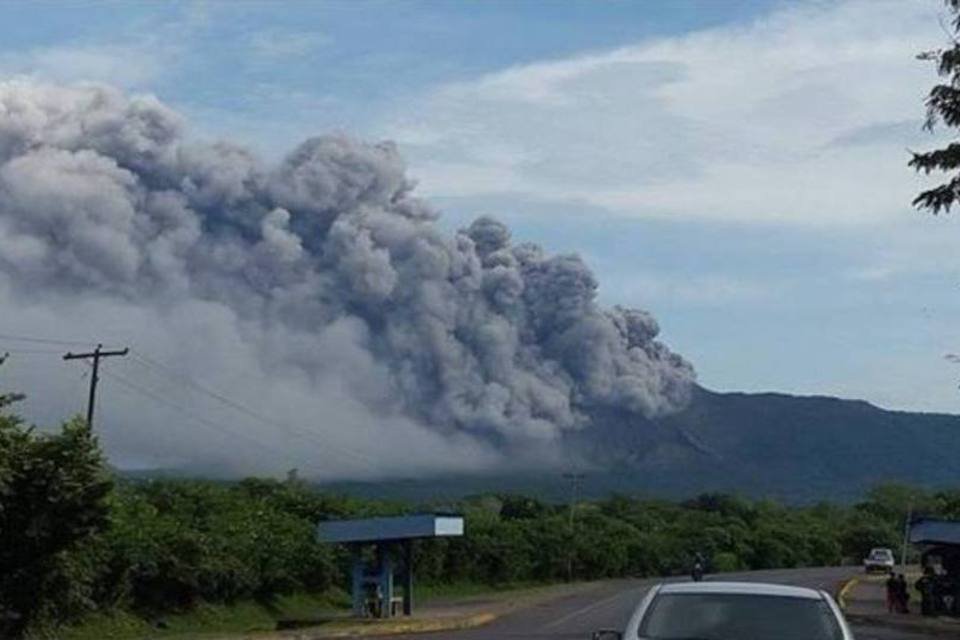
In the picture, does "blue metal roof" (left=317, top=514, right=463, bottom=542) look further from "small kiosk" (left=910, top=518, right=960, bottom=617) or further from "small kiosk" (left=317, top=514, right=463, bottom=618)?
"small kiosk" (left=910, top=518, right=960, bottom=617)

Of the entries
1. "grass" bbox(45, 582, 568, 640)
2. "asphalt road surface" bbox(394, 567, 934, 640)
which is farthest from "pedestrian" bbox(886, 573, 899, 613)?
"grass" bbox(45, 582, 568, 640)

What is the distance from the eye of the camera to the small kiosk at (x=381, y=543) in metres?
48.0

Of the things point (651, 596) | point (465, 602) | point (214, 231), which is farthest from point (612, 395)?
point (651, 596)

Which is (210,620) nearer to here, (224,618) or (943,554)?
(224,618)

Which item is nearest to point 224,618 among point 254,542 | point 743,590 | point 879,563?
point 254,542

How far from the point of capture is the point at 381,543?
50.4m

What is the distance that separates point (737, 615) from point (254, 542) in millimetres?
51275

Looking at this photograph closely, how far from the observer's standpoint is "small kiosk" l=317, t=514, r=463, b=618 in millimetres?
48000

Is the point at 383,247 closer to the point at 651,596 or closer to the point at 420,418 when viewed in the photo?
the point at 420,418

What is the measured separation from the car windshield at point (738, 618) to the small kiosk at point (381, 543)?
116 ft

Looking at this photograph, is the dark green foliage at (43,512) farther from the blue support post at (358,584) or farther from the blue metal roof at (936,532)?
the blue metal roof at (936,532)

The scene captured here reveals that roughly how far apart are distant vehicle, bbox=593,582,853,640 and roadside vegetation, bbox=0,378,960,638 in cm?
2129

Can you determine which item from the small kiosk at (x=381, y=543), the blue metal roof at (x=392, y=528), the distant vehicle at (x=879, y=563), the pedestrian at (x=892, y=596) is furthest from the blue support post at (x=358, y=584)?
the distant vehicle at (x=879, y=563)

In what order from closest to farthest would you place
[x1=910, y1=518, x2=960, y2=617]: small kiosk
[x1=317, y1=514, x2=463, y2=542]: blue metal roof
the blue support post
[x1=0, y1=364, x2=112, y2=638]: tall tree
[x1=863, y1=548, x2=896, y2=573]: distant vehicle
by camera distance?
[x1=0, y1=364, x2=112, y2=638]: tall tree
[x1=317, y1=514, x2=463, y2=542]: blue metal roof
the blue support post
[x1=910, y1=518, x2=960, y2=617]: small kiosk
[x1=863, y1=548, x2=896, y2=573]: distant vehicle
